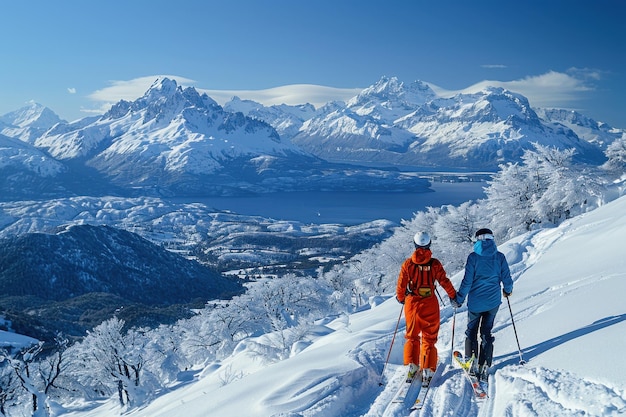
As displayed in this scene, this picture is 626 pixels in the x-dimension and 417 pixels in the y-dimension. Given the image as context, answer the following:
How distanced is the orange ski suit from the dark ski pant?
2.30ft

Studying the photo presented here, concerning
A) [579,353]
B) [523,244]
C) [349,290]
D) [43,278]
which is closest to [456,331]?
[579,353]

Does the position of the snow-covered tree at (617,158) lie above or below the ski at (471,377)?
above

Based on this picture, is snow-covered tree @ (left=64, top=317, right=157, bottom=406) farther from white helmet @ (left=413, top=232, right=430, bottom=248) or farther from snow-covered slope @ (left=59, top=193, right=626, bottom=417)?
white helmet @ (left=413, top=232, right=430, bottom=248)

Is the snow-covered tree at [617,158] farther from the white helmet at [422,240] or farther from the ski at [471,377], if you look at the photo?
the white helmet at [422,240]

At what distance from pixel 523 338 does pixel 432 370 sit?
2609mm

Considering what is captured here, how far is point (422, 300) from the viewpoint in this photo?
897 cm

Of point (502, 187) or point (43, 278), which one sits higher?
point (502, 187)

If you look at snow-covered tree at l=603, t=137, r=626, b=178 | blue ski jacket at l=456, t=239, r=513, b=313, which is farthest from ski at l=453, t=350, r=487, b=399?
snow-covered tree at l=603, t=137, r=626, b=178

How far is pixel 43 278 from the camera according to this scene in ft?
519

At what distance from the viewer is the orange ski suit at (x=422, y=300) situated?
29.0ft

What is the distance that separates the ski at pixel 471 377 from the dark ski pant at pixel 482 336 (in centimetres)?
19

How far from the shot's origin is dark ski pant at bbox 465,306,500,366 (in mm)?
8672

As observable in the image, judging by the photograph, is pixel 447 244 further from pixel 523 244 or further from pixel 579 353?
pixel 579 353

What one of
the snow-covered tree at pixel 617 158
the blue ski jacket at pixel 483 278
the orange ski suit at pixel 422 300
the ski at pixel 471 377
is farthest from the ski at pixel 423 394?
the snow-covered tree at pixel 617 158
